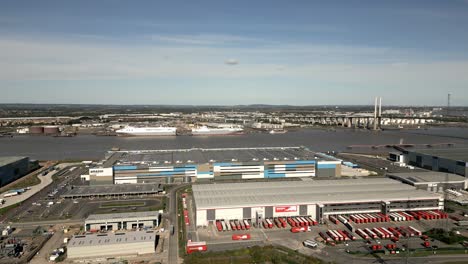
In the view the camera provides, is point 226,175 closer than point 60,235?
No

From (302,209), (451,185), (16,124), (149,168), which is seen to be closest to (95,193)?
(149,168)

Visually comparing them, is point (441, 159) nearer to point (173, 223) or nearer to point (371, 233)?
point (371, 233)

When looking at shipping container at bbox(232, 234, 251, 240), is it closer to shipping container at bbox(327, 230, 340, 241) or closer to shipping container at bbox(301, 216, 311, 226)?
shipping container at bbox(301, 216, 311, 226)

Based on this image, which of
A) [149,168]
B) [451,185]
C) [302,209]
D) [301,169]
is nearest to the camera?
[302,209]

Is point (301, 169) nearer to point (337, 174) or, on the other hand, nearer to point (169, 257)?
point (337, 174)

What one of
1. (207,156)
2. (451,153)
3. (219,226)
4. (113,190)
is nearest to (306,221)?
(219,226)

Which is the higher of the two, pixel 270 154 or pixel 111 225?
pixel 270 154
